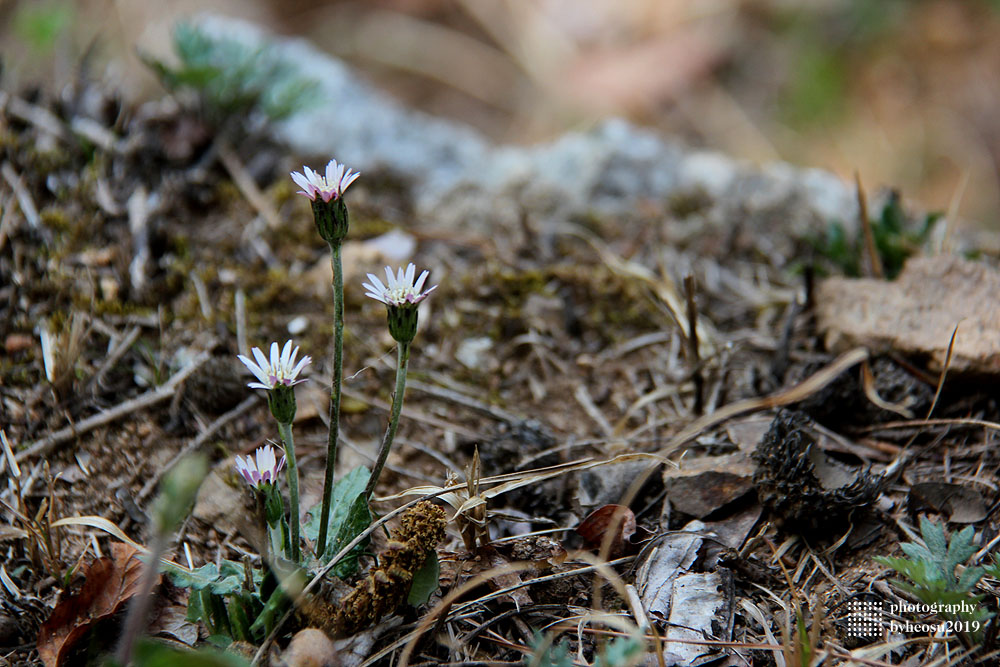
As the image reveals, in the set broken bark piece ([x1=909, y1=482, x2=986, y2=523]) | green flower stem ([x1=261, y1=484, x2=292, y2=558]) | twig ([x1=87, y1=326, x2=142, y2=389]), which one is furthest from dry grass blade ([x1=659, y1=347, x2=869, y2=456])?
twig ([x1=87, y1=326, x2=142, y2=389])

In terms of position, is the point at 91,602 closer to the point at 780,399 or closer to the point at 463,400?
the point at 463,400

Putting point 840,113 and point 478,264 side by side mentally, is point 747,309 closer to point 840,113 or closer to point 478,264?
point 478,264

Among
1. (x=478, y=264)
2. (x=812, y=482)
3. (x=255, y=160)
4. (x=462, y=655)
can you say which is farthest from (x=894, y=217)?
(x=255, y=160)

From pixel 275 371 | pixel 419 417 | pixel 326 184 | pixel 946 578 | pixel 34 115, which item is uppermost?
pixel 34 115

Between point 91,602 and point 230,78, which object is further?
point 230,78

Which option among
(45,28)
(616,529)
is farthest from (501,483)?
(45,28)

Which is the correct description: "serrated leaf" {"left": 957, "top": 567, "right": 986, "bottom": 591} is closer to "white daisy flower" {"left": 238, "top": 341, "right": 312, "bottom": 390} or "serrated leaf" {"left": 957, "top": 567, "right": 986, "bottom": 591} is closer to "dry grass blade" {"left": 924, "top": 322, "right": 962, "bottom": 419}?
"dry grass blade" {"left": 924, "top": 322, "right": 962, "bottom": 419}
